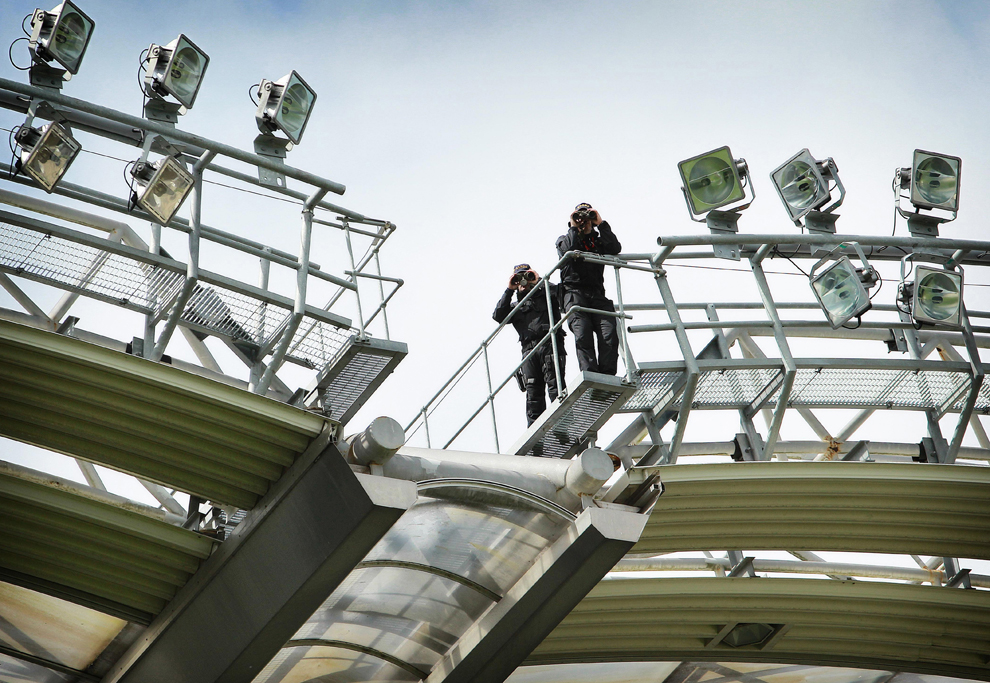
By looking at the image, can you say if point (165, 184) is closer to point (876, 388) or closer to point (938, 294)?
point (876, 388)

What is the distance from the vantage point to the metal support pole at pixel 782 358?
1105 cm

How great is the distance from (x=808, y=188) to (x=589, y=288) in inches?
107

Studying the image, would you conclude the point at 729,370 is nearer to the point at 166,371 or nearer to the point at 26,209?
the point at 166,371

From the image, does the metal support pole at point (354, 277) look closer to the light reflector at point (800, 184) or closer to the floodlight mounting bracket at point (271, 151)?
the floodlight mounting bracket at point (271, 151)

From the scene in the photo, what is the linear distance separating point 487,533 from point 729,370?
324cm

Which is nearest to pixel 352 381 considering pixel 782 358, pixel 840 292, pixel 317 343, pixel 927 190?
pixel 317 343

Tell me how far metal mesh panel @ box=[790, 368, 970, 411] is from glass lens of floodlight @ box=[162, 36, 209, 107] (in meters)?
6.70

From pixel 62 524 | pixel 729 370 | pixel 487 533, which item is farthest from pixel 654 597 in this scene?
pixel 62 524

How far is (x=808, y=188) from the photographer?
40.0 feet

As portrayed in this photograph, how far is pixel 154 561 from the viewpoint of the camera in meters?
9.89

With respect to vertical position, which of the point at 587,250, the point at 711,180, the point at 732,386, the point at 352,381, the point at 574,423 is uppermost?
the point at 711,180

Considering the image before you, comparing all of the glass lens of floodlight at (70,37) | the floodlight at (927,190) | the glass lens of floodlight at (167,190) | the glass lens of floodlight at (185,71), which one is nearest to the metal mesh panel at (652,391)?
the floodlight at (927,190)

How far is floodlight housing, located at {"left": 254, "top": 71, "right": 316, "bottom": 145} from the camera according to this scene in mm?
10906

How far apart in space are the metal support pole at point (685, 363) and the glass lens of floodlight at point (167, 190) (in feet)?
15.5
